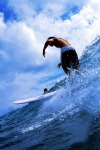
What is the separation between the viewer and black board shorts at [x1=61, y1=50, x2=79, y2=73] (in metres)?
12.0

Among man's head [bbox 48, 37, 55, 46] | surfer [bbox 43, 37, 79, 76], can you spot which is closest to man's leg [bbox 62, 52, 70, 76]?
surfer [bbox 43, 37, 79, 76]

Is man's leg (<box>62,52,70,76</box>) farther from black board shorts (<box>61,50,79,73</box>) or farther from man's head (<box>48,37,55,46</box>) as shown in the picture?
man's head (<box>48,37,55,46</box>)

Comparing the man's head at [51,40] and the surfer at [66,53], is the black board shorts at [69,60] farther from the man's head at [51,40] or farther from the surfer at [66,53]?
the man's head at [51,40]

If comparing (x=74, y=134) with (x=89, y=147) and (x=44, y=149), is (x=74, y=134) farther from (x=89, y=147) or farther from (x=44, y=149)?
(x=89, y=147)

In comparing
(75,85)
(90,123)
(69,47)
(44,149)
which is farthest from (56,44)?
(44,149)

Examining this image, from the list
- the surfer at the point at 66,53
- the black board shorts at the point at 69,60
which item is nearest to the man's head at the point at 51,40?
the surfer at the point at 66,53

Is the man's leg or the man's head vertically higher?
the man's head

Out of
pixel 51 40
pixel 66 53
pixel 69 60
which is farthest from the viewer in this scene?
pixel 69 60

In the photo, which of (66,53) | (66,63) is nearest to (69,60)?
(66,63)

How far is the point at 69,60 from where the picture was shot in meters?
12.3

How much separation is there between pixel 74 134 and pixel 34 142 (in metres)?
1.29

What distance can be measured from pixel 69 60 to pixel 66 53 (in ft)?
1.71

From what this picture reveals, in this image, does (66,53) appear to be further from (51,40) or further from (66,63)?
(51,40)

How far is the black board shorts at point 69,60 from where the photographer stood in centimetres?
1202
